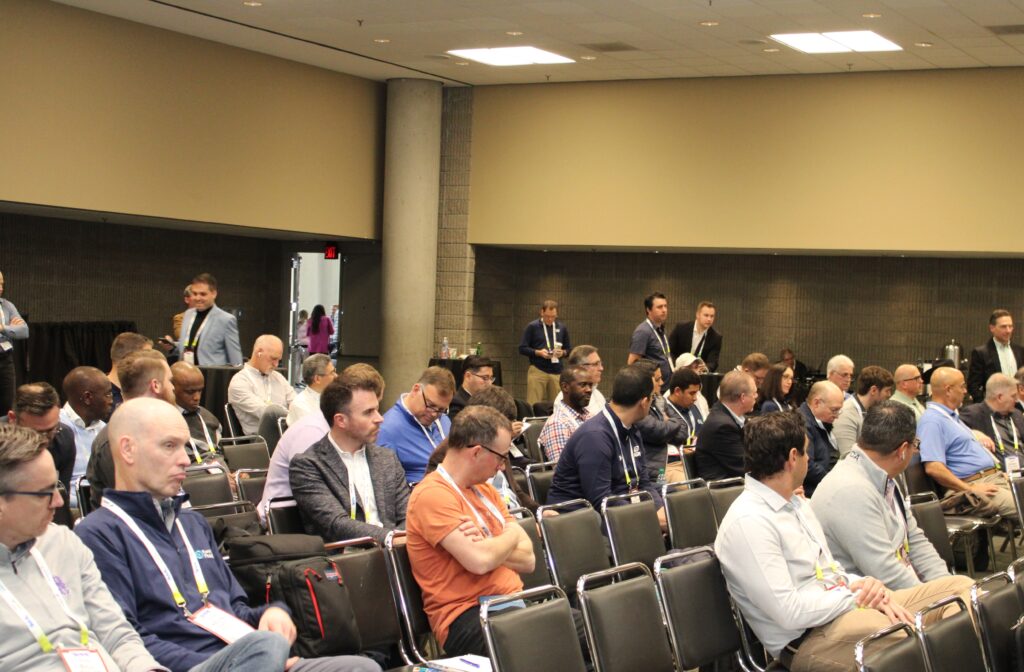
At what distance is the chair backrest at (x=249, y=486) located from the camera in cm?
576

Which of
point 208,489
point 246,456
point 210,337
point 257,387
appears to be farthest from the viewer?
point 210,337

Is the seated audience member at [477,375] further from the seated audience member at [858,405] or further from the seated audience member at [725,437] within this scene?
the seated audience member at [858,405]

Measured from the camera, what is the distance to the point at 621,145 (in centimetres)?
1458

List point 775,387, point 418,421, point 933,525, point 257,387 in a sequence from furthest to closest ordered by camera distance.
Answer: point 775,387
point 257,387
point 418,421
point 933,525

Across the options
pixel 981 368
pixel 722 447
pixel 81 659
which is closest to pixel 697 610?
pixel 81 659

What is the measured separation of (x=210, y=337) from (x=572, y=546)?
20.3 ft

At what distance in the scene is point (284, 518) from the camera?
4.70m

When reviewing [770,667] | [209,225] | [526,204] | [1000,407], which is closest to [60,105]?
[209,225]

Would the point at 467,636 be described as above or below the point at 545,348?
below

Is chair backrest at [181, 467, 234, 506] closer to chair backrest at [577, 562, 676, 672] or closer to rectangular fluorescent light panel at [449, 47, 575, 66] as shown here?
chair backrest at [577, 562, 676, 672]

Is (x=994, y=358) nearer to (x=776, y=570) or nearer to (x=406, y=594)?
(x=776, y=570)

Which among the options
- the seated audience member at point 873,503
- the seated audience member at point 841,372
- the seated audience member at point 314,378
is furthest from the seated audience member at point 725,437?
the seated audience member at point 314,378

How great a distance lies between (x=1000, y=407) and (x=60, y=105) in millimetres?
8987

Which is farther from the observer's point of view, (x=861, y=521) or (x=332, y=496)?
(x=332, y=496)
